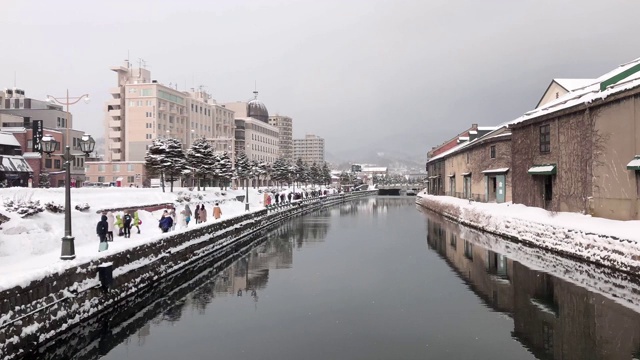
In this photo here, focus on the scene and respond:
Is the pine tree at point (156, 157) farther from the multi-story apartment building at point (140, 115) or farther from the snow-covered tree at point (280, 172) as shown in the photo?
the snow-covered tree at point (280, 172)

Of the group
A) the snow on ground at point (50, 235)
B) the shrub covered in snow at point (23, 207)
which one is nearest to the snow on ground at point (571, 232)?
the snow on ground at point (50, 235)

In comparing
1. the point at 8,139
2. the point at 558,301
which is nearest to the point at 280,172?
the point at 8,139

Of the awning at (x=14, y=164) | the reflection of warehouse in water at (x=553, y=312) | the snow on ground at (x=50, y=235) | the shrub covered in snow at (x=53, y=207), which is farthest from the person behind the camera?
the awning at (x=14, y=164)

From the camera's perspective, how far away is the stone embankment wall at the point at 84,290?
11180mm

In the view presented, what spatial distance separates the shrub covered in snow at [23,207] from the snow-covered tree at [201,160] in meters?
34.7

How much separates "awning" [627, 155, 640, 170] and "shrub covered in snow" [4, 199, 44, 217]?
29740 millimetres

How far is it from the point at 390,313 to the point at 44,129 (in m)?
59.3

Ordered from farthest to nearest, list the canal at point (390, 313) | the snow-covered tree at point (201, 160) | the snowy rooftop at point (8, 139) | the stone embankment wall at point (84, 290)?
the snow-covered tree at point (201, 160), the snowy rooftop at point (8, 139), the canal at point (390, 313), the stone embankment wall at point (84, 290)

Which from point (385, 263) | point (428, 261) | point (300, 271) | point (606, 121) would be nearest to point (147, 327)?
point (300, 271)

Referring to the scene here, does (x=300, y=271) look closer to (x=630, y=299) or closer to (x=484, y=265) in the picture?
(x=484, y=265)

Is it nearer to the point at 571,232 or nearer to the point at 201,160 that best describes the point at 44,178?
the point at 201,160

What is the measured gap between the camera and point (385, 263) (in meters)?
25.0

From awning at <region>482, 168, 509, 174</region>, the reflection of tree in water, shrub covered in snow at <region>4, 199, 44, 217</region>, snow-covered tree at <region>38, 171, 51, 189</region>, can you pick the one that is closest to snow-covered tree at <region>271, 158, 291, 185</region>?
snow-covered tree at <region>38, 171, 51, 189</region>

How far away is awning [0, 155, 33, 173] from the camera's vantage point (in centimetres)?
4359
